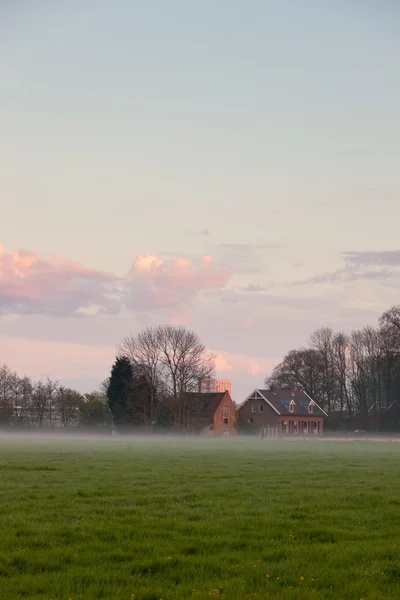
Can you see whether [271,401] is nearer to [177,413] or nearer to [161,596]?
[177,413]

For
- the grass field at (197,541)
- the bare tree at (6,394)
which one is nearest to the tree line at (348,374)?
the bare tree at (6,394)

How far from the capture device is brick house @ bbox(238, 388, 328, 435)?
13625 cm

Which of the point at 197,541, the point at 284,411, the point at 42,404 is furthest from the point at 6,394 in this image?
the point at 197,541

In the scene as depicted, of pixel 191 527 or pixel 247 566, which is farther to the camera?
pixel 191 527

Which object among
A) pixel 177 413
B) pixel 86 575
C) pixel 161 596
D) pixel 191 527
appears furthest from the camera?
pixel 177 413

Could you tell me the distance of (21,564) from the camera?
33.8ft

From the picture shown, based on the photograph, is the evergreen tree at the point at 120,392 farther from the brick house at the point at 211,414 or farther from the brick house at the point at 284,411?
the brick house at the point at 284,411

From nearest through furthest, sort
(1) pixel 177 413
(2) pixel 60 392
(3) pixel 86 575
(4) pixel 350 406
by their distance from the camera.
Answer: (3) pixel 86 575 < (1) pixel 177 413 < (2) pixel 60 392 < (4) pixel 350 406

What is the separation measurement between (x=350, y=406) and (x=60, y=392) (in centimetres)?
5690

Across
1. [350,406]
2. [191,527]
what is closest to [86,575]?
[191,527]

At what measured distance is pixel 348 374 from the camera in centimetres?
14100

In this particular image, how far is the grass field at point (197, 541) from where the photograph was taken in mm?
9227

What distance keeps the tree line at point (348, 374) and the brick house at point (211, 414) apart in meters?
19.6

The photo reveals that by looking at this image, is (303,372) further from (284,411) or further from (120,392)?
(120,392)
